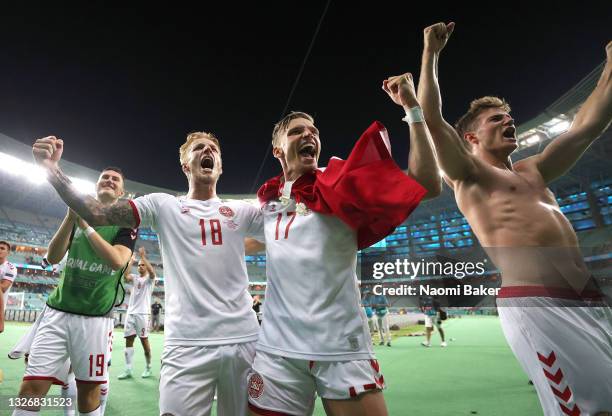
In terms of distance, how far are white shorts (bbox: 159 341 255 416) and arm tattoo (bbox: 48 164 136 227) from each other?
0.85m

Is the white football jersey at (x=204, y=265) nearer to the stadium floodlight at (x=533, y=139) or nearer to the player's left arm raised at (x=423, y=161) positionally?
the player's left arm raised at (x=423, y=161)

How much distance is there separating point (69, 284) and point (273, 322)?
267cm

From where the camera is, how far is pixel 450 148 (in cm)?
233

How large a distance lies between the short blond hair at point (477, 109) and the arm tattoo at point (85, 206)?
8.57 ft

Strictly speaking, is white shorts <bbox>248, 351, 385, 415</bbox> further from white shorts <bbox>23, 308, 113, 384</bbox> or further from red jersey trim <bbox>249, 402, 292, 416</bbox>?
white shorts <bbox>23, 308, 113, 384</bbox>

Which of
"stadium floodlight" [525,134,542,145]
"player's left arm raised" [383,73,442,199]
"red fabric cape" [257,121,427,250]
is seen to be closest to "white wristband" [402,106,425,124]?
"player's left arm raised" [383,73,442,199]

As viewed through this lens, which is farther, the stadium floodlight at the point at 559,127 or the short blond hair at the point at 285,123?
the stadium floodlight at the point at 559,127

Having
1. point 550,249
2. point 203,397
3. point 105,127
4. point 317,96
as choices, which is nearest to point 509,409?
point 550,249

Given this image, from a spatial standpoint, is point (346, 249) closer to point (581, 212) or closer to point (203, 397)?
point (203, 397)

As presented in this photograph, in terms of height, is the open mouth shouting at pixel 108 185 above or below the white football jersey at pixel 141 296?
above

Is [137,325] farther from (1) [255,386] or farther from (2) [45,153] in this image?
(1) [255,386]

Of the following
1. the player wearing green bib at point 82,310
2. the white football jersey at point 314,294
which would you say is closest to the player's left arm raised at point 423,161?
the white football jersey at point 314,294

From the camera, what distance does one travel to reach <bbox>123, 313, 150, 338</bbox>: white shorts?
345 inches

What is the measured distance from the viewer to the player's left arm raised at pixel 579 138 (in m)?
2.63
